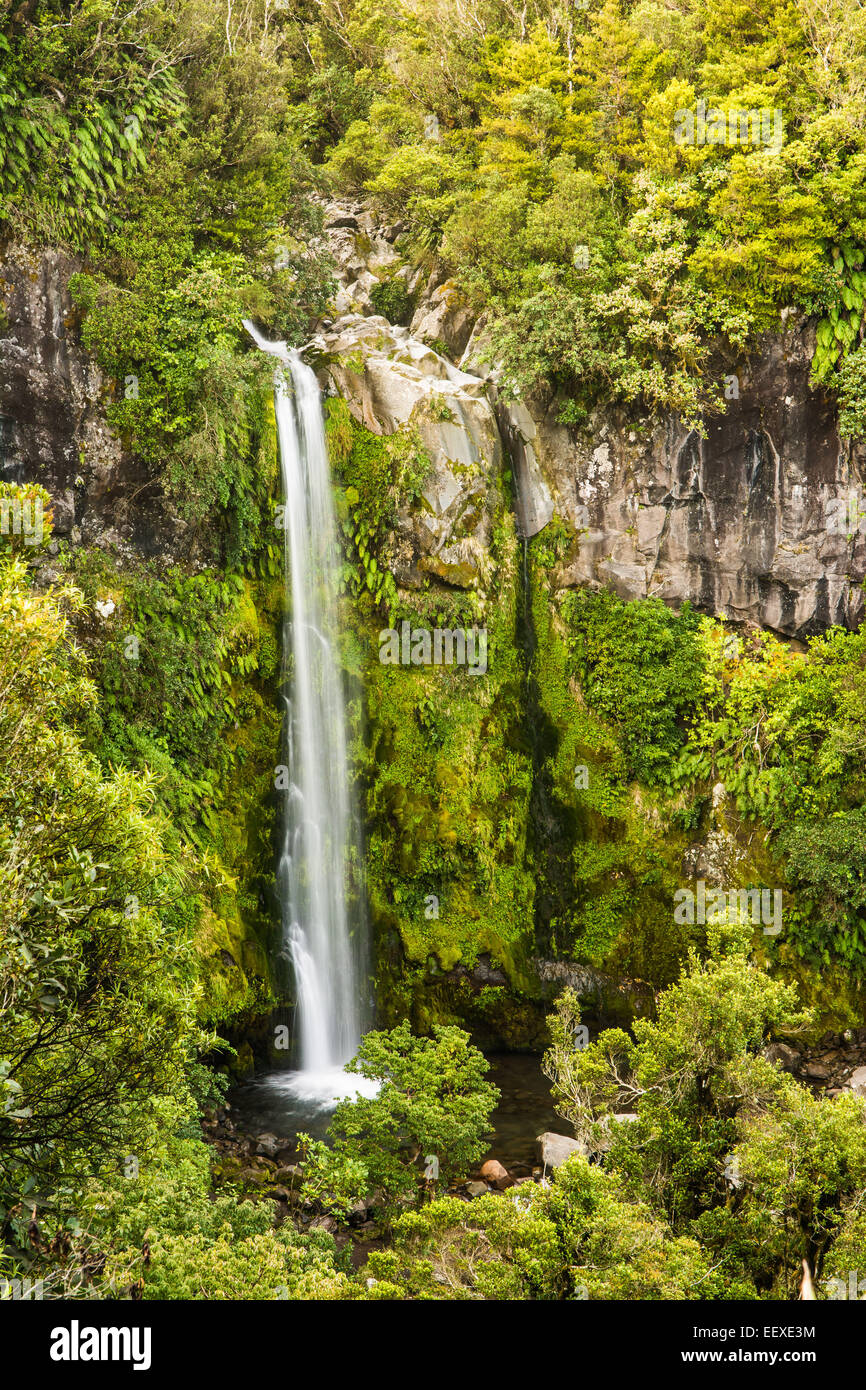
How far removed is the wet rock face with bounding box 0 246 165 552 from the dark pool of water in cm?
928

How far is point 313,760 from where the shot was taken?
57.6 feet

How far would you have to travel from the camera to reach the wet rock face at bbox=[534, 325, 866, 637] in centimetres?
1762

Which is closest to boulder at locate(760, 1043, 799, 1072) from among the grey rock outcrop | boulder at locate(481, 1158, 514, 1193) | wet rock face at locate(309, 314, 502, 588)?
boulder at locate(481, 1158, 514, 1193)

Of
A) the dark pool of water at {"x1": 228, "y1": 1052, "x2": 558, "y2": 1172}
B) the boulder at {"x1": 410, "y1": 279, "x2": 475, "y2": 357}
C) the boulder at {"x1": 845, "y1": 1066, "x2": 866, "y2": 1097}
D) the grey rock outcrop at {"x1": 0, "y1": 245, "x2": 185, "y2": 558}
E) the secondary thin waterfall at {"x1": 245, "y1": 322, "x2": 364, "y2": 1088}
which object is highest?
the boulder at {"x1": 410, "y1": 279, "x2": 475, "y2": 357}

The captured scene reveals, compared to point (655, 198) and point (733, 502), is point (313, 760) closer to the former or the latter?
point (733, 502)

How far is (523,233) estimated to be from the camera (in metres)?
18.3

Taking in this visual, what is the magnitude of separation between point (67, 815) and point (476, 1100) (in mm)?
6718

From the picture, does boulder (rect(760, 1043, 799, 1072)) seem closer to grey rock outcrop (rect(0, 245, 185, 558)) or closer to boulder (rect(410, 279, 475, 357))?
grey rock outcrop (rect(0, 245, 185, 558))

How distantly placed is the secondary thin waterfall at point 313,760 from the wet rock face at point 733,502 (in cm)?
478

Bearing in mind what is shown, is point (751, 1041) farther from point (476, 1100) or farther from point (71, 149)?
point (71, 149)

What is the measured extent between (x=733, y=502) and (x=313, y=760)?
937 cm

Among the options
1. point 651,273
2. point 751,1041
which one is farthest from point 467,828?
point 651,273

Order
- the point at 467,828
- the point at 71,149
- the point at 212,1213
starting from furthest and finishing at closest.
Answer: the point at 467,828 → the point at 71,149 → the point at 212,1213

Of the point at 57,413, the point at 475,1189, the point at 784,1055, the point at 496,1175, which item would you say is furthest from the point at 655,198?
the point at 475,1189
